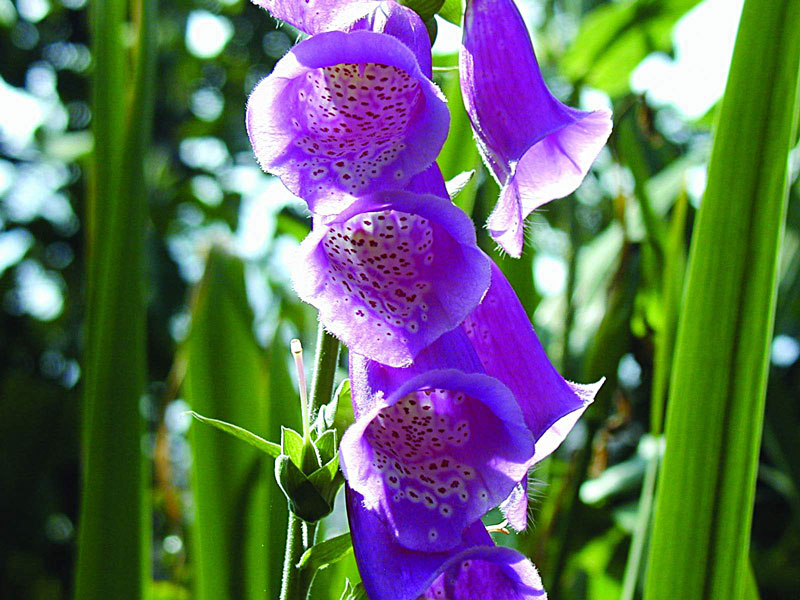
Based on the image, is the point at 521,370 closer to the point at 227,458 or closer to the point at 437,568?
the point at 437,568

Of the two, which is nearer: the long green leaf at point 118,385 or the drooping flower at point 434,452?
the drooping flower at point 434,452

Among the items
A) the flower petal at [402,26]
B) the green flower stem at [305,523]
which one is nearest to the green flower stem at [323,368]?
the green flower stem at [305,523]

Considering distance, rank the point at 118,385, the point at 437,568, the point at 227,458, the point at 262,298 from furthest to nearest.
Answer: the point at 262,298
the point at 227,458
the point at 118,385
the point at 437,568

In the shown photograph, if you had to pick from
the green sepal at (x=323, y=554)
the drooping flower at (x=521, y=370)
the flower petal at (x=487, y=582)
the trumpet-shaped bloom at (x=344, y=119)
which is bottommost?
the flower petal at (x=487, y=582)

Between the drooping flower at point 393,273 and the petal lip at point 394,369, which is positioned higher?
the drooping flower at point 393,273

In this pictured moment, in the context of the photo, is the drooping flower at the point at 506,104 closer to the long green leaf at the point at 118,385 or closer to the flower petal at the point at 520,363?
the flower petal at the point at 520,363

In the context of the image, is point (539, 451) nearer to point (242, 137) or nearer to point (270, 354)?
point (270, 354)

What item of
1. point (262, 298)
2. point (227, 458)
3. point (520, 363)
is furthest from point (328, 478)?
point (262, 298)
